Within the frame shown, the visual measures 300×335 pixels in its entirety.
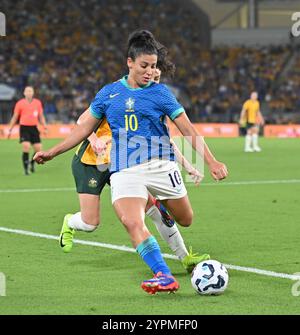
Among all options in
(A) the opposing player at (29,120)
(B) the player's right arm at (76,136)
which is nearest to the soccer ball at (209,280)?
(B) the player's right arm at (76,136)

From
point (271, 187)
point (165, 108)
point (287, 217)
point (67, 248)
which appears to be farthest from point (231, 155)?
point (165, 108)

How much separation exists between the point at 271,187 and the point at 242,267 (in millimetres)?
10084

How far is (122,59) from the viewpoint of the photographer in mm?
53625

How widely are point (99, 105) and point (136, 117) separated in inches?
16.1

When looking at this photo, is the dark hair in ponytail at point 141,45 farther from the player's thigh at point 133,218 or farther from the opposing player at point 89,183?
the opposing player at point 89,183

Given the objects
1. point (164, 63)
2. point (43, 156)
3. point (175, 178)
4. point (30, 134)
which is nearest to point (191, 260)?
point (175, 178)

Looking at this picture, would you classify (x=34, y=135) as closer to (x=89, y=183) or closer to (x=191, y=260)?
(x=89, y=183)

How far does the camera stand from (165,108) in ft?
27.0

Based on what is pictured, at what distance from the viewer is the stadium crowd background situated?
50.1 meters

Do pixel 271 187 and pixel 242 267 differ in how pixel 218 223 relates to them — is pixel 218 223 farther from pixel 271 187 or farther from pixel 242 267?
pixel 271 187

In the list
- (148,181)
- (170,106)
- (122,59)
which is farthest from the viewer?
(122,59)

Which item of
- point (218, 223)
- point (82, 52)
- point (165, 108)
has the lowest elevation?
point (218, 223)
